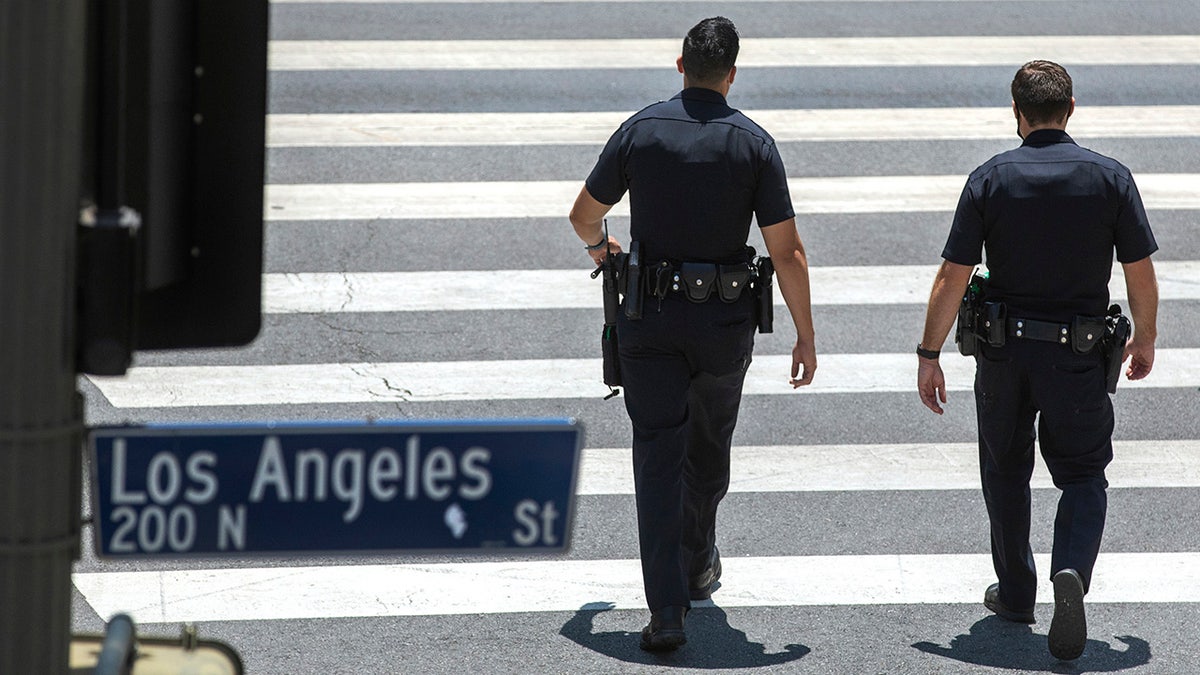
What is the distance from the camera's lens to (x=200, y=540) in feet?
7.97

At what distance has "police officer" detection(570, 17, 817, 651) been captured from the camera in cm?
532

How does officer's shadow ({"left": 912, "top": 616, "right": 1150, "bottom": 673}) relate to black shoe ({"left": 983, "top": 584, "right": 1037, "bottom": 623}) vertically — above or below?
below

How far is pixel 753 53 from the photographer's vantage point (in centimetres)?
1226

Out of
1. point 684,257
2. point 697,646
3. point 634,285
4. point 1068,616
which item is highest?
point 684,257

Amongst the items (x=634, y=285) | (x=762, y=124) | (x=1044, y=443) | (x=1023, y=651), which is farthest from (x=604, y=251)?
(x=762, y=124)

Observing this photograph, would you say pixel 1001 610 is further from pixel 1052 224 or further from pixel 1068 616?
pixel 1052 224

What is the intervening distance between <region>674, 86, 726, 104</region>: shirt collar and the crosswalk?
5.91ft

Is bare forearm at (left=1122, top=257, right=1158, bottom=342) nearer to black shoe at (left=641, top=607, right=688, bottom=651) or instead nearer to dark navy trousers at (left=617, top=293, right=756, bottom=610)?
dark navy trousers at (left=617, top=293, right=756, bottom=610)

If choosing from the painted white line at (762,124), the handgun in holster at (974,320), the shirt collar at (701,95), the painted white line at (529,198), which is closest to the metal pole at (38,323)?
the shirt collar at (701,95)

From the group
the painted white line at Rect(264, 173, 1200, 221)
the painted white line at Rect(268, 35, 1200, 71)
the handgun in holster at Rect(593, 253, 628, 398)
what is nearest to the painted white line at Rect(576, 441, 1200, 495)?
the handgun in holster at Rect(593, 253, 628, 398)

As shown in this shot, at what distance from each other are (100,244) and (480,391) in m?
5.60

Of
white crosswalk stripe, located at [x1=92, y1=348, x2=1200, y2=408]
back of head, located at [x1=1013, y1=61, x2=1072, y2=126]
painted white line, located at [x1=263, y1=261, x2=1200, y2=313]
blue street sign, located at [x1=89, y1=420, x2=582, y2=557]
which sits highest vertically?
back of head, located at [x1=1013, y1=61, x2=1072, y2=126]

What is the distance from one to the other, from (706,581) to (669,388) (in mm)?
860

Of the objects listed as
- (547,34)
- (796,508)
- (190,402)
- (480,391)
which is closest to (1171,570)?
(796,508)
